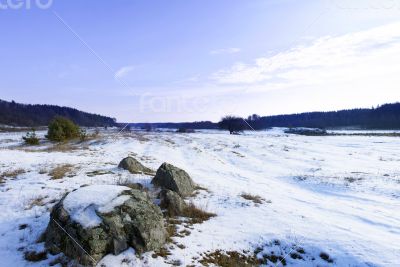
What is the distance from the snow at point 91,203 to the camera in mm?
9031

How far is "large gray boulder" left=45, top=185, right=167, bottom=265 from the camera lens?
8625 mm

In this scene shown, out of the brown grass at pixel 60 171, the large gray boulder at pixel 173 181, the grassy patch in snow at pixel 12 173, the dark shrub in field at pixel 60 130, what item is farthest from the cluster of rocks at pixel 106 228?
the dark shrub in field at pixel 60 130

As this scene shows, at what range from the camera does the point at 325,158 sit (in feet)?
111

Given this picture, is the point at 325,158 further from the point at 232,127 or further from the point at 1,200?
the point at 232,127

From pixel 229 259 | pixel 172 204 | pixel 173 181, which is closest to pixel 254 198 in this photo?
pixel 173 181

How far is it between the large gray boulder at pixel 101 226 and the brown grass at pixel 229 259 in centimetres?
151

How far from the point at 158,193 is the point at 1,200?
20.6ft

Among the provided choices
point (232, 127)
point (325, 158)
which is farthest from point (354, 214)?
point (232, 127)

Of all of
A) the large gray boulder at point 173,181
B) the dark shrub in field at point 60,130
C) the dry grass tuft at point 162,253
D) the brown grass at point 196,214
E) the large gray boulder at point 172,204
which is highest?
the dark shrub in field at point 60,130

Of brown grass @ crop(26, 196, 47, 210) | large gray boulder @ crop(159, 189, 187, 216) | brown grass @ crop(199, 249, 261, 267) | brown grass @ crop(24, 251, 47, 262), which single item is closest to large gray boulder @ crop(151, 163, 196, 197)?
large gray boulder @ crop(159, 189, 187, 216)

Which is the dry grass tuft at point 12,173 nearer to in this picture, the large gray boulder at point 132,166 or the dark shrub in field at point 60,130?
the large gray boulder at point 132,166

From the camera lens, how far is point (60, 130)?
38.4 m

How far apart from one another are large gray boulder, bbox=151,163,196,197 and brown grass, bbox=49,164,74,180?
16.4ft

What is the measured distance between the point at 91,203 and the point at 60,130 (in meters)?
32.1
